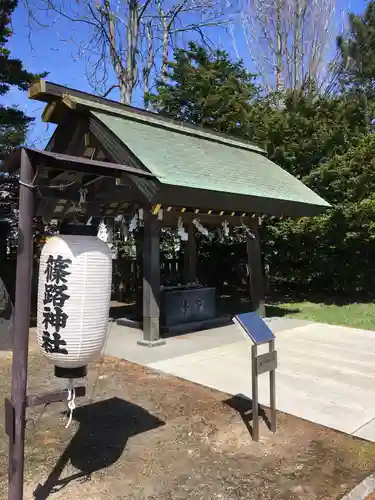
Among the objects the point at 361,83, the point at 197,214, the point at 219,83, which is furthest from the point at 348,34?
the point at 197,214

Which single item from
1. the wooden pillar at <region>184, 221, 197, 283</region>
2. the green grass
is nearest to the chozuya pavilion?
the wooden pillar at <region>184, 221, 197, 283</region>

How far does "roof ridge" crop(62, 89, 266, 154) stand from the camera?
316 inches

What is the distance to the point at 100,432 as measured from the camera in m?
4.11

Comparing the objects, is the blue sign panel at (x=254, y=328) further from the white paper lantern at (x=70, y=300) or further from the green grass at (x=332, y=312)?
the green grass at (x=332, y=312)

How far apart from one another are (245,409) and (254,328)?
4.14 feet

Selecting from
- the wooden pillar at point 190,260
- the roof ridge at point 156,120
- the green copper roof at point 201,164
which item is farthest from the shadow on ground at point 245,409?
the wooden pillar at point 190,260

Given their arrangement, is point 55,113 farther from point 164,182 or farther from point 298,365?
point 298,365

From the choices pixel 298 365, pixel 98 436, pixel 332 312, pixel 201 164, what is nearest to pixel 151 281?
pixel 201 164

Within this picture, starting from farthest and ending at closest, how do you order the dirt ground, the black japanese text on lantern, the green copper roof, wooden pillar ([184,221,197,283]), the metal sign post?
wooden pillar ([184,221,197,283]) < the green copper roof < the metal sign post < the dirt ground < the black japanese text on lantern

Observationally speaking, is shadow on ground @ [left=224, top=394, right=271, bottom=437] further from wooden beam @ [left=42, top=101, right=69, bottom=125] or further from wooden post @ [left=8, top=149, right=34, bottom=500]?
wooden beam @ [left=42, top=101, right=69, bottom=125]

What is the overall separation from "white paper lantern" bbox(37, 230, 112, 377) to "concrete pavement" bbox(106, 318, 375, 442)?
2.67 metres

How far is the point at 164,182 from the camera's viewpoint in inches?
250

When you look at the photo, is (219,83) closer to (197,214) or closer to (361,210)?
(361,210)

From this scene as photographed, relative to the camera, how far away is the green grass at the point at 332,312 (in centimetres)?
1012
